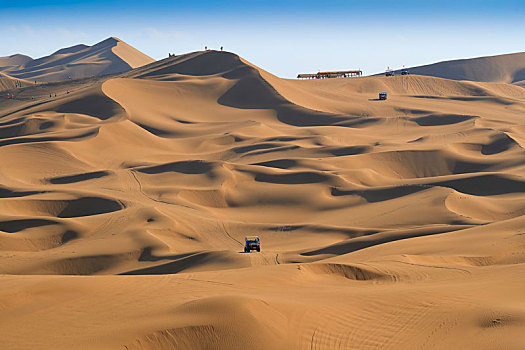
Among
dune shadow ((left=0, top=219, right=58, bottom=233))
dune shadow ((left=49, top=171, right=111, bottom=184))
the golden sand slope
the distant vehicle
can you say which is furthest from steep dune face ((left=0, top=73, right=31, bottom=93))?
the distant vehicle

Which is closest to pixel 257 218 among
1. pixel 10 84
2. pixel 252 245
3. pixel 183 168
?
pixel 252 245

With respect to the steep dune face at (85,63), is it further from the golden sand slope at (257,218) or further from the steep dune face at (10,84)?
the golden sand slope at (257,218)

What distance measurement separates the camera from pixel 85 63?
159 m

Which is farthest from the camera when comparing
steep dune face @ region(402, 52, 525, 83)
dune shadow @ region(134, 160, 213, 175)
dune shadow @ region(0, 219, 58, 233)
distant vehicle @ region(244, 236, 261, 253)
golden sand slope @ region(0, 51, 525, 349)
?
steep dune face @ region(402, 52, 525, 83)

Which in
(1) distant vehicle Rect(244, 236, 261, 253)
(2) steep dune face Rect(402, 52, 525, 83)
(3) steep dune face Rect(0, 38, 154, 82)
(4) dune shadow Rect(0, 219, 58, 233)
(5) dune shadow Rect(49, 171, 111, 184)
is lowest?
(1) distant vehicle Rect(244, 236, 261, 253)

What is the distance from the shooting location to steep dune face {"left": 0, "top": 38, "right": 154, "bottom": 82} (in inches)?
5866

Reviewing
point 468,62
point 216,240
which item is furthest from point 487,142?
point 468,62

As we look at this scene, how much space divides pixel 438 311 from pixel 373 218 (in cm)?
1687

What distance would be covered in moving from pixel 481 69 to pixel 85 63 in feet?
313

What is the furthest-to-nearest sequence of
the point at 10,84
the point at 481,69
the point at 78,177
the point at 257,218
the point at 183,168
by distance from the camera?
the point at 481,69
the point at 10,84
the point at 183,168
the point at 78,177
the point at 257,218

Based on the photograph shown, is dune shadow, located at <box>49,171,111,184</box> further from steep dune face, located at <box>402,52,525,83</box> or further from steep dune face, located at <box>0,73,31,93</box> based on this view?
steep dune face, located at <box>402,52,525,83</box>

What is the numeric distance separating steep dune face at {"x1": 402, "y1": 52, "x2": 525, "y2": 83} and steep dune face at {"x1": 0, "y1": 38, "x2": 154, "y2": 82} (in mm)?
71582

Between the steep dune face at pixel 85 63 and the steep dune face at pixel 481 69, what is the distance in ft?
235

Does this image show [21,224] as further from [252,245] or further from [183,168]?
[183,168]
